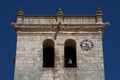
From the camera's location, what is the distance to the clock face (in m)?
34.8

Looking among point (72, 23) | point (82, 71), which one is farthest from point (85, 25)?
point (82, 71)

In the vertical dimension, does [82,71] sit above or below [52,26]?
below

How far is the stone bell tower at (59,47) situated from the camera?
111 feet

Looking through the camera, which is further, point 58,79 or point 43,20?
point 43,20

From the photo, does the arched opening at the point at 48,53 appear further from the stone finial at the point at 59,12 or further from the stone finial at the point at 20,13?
the stone finial at the point at 20,13

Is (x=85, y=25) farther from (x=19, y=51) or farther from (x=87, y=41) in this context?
(x=19, y=51)

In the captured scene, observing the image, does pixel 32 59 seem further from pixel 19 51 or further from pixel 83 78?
pixel 83 78

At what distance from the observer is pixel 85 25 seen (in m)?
35.3

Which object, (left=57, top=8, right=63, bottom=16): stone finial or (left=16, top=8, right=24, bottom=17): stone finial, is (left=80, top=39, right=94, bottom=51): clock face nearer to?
(left=57, top=8, right=63, bottom=16): stone finial

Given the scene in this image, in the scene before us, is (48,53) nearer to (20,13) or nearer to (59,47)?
(59,47)

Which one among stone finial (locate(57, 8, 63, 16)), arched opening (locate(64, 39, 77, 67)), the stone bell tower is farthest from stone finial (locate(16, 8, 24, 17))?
arched opening (locate(64, 39, 77, 67))

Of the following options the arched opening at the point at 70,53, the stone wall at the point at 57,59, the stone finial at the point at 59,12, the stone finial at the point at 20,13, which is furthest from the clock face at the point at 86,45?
the stone finial at the point at 20,13

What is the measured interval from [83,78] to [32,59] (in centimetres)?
314

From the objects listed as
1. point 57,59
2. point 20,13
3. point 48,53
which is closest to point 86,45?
point 57,59
